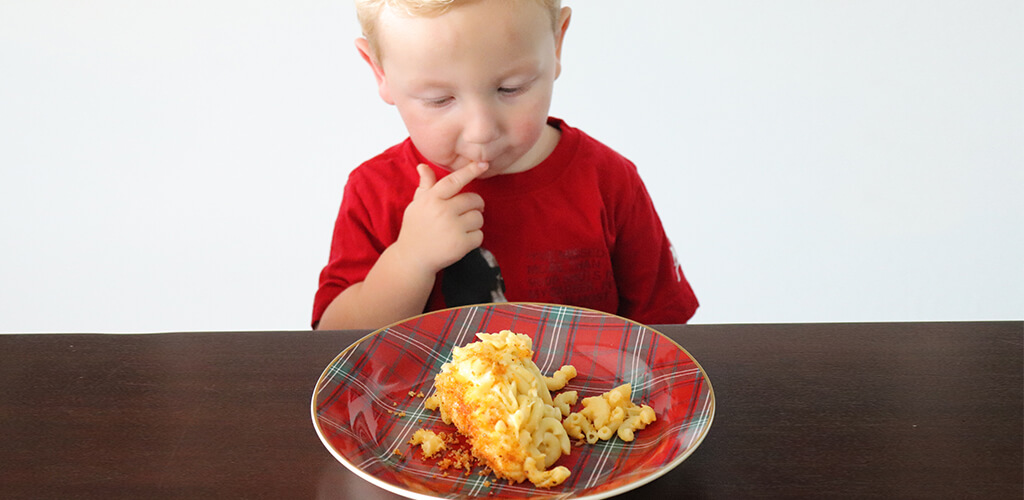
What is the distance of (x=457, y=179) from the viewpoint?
1123mm

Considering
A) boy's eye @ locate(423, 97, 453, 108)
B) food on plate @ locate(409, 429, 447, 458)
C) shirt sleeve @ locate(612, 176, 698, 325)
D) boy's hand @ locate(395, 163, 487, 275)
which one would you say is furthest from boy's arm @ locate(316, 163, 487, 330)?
food on plate @ locate(409, 429, 447, 458)

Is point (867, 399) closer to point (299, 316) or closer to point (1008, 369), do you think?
point (1008, 369)

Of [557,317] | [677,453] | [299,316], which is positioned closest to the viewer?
[677,453]

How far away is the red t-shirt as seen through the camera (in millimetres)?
1230

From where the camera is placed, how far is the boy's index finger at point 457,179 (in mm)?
1118

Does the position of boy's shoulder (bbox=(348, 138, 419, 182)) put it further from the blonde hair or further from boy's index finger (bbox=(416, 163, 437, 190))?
the blonde hair

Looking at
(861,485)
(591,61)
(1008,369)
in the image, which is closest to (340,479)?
(861,485)

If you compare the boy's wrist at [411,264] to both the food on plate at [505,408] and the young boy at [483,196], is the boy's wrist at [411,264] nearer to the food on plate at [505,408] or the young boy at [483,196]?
the young boy at [483,196]

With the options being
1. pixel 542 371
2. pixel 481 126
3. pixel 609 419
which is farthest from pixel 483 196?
pixel 609 419

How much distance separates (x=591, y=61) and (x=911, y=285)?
1019 millimetres

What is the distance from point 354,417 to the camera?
79cm

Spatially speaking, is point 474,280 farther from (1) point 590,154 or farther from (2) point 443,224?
(1) point 590,154

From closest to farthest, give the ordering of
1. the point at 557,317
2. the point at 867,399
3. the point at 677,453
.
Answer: the point at 677,453 → the point at 867,399 → the point at 557,317

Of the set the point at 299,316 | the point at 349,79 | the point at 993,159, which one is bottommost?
the point at 299,316
